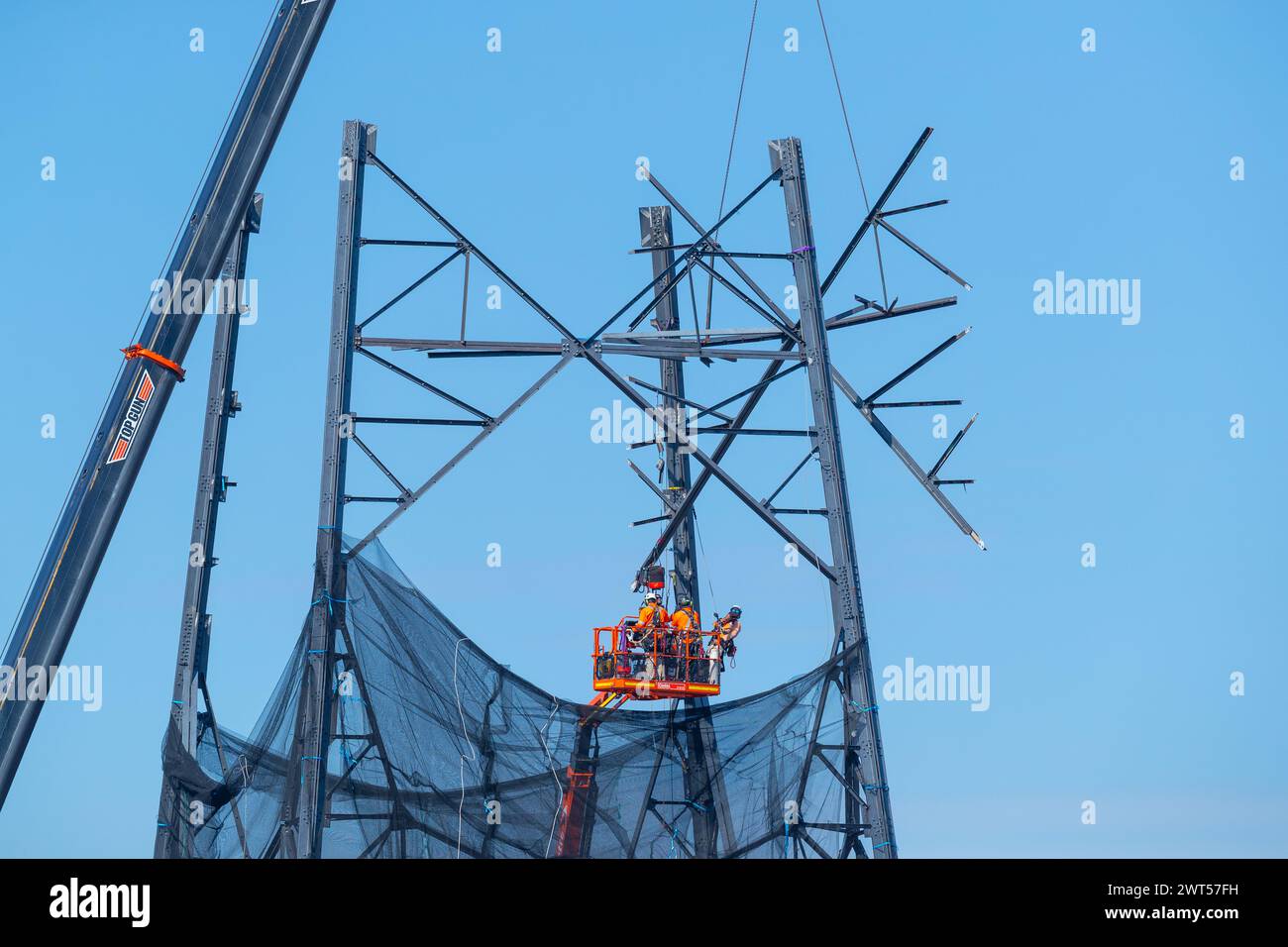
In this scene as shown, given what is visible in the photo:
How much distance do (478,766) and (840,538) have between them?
757 centimetres

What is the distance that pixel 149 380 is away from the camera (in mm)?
22594

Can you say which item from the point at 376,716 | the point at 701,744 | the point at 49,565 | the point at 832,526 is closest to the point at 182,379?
the point at 49,565

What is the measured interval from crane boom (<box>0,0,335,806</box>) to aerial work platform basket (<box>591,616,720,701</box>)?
9186 mm

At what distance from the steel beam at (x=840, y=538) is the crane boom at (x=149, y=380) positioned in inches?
366

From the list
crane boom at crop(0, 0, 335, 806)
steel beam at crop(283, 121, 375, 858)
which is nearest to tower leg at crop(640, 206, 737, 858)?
steel beam at crop(283, 121, 375, 858)

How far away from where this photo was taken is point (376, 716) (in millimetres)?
26188

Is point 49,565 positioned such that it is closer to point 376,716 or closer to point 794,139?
point 376,716

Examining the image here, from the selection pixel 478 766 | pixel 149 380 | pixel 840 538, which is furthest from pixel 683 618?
pixel 149 380

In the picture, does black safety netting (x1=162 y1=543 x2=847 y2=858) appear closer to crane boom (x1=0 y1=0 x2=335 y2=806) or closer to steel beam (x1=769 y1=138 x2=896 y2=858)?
steel beam (x1=769 y1=138 x2=896 y2=858)

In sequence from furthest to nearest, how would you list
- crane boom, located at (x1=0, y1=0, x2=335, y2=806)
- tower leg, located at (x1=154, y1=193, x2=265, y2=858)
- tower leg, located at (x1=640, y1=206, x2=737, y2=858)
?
tower leg, located at (x1=154, y1=193, x2=265, y2=858), tower leg, located at (x1=640, y1=206, x2=737, y2=858), crane boom, located at (x1=0, y1=0, x2=335, y2=806)

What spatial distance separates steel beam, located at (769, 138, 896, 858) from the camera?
2733 centimetres

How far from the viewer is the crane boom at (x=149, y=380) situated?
20.7 meters

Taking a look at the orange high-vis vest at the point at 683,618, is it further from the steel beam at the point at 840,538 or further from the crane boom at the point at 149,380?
the crane boom at the point at 149,380

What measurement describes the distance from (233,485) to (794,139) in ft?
39.1
